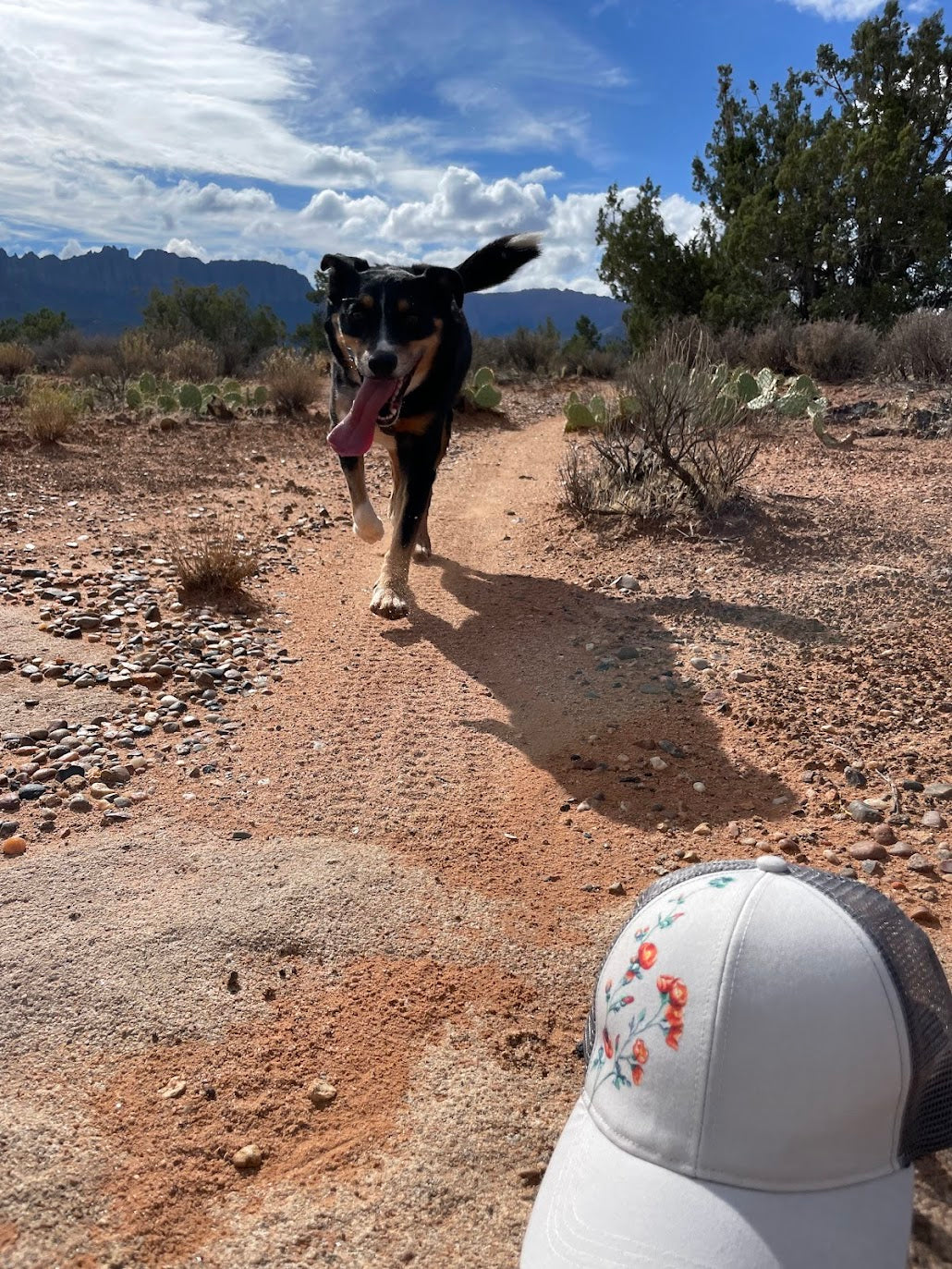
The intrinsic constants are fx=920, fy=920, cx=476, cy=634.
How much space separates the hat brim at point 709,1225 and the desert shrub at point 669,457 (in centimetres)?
577

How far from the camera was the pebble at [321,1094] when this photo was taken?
2.12 metres

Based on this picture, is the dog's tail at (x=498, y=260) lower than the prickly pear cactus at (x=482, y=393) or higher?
higher

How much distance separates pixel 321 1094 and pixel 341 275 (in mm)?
4296

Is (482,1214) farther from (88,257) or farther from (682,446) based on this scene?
(88,257)

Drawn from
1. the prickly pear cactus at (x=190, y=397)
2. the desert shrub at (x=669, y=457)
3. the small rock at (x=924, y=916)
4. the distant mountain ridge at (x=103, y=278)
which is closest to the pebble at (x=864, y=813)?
the small rock at (x=924, y=916)

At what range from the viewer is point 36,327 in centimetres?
2827

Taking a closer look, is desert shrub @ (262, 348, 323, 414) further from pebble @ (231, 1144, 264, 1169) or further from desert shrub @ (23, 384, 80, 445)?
pebble @ (231, 1144, 264, 1169)

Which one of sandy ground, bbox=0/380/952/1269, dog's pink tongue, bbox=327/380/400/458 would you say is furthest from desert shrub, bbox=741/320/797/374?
dog's pink tongue, bbox=327/380/400/458

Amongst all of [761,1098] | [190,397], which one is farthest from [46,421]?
[761,1098]

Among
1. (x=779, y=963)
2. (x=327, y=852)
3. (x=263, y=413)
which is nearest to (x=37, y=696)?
(x=327, y=852)

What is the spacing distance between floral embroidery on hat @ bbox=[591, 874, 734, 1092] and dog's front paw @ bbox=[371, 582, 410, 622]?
3636 millimetres

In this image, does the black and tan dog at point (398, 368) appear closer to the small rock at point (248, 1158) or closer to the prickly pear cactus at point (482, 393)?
the small rock at point (248, 1158)

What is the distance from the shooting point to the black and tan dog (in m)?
4.92

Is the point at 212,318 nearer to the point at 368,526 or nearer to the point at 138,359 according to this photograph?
the point at 138,359
